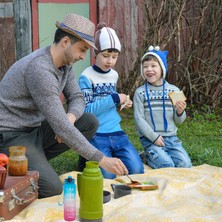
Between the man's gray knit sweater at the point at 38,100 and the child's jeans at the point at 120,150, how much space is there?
51 centimetres

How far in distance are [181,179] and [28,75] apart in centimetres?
149

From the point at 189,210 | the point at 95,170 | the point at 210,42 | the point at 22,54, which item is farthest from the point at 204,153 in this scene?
the point at 22,54

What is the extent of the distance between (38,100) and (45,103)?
2.8 inches

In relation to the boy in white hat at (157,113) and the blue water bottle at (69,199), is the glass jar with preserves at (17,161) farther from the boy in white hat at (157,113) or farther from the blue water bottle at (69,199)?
the boy in white hat at (157,113)

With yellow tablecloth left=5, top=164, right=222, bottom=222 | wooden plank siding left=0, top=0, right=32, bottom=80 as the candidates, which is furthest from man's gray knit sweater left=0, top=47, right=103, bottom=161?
wooden plank siding left=0, top=0, right=32, bottom=80

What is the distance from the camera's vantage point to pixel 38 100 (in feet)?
13.0

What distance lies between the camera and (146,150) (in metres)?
5.25

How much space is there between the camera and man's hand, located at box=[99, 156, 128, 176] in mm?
3610

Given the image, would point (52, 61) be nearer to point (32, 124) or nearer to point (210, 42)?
point (32, 124)

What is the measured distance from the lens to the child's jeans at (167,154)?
509 cm

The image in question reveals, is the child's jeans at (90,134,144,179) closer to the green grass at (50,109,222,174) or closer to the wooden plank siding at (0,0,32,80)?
the green grass at (50,109,222,174)

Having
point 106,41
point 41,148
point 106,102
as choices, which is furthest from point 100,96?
point 41,148

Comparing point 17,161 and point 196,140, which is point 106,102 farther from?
point 196,140

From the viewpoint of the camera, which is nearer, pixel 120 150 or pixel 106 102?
pixel 106 102
